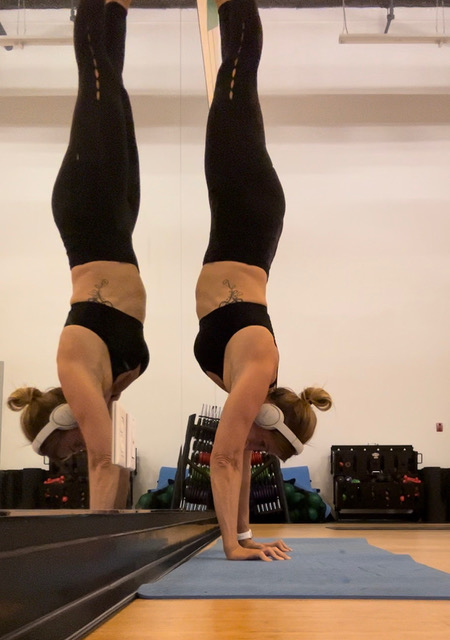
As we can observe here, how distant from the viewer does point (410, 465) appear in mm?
6273

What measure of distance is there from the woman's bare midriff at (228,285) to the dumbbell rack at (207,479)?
8.43 feet

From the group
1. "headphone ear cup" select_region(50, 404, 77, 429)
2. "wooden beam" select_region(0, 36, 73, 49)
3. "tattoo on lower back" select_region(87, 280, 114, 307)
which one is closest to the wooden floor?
"headphone ear cup" select_region(50, 404, 77, 429)

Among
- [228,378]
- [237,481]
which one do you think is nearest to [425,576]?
[237,481]

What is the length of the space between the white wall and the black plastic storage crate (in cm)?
40

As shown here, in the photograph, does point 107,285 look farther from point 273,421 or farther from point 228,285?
point 273,421

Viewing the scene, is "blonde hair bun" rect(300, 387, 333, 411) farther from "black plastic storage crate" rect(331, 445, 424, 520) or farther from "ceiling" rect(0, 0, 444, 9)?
"ceiling" rect(0, 0, 444, 9)

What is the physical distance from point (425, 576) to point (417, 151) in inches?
257

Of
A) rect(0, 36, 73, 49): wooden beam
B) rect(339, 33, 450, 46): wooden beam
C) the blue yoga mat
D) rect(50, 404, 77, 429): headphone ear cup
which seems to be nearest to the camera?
the blue yoga mat

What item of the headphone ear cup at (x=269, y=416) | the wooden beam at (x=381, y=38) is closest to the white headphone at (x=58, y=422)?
the headphone ear cup at (x=269, y=416)

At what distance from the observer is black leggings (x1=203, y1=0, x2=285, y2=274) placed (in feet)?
8.27

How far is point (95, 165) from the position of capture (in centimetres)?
236

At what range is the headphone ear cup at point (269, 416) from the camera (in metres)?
2.33

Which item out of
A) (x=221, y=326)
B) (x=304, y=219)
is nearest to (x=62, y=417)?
(x=221, y=326)

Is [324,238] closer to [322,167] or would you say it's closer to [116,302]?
[322,167]
